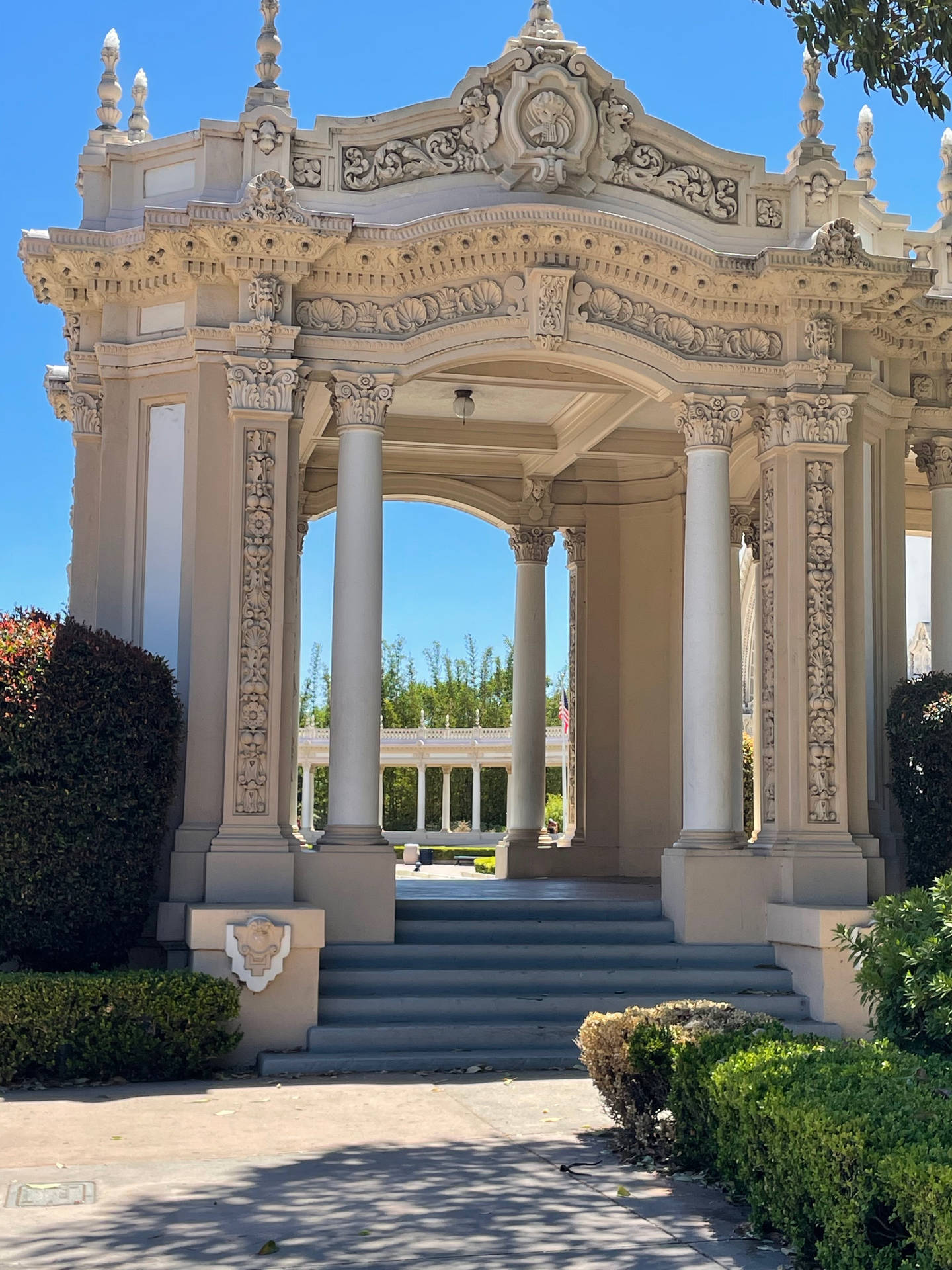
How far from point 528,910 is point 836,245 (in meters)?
6.63

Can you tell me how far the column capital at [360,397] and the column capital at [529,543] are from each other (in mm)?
6474

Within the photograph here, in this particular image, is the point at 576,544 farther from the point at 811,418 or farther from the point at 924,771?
the point at 924,771

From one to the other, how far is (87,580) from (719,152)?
7.15 metres

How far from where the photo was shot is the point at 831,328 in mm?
13797

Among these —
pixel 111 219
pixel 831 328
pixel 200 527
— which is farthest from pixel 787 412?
pixel 111 219

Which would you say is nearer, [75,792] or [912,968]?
[912,968]

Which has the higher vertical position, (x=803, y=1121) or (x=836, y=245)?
(x=836, y=245)

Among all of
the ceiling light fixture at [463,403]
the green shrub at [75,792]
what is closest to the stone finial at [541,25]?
the ceiling light fixture at [463,403]

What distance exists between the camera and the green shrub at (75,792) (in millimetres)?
11023

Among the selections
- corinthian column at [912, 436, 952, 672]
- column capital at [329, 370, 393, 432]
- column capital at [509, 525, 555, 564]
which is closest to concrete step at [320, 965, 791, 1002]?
corinthian column at [912, 436, 952, 672]

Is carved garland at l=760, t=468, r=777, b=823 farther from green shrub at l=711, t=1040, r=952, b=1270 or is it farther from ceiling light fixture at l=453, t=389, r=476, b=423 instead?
green shrub at l=711, t=1040, r=952, b=1270

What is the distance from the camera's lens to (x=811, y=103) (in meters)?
14.1

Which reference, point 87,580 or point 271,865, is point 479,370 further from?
point 271,865

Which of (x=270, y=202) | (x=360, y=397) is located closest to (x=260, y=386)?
(x=360, y=397)
